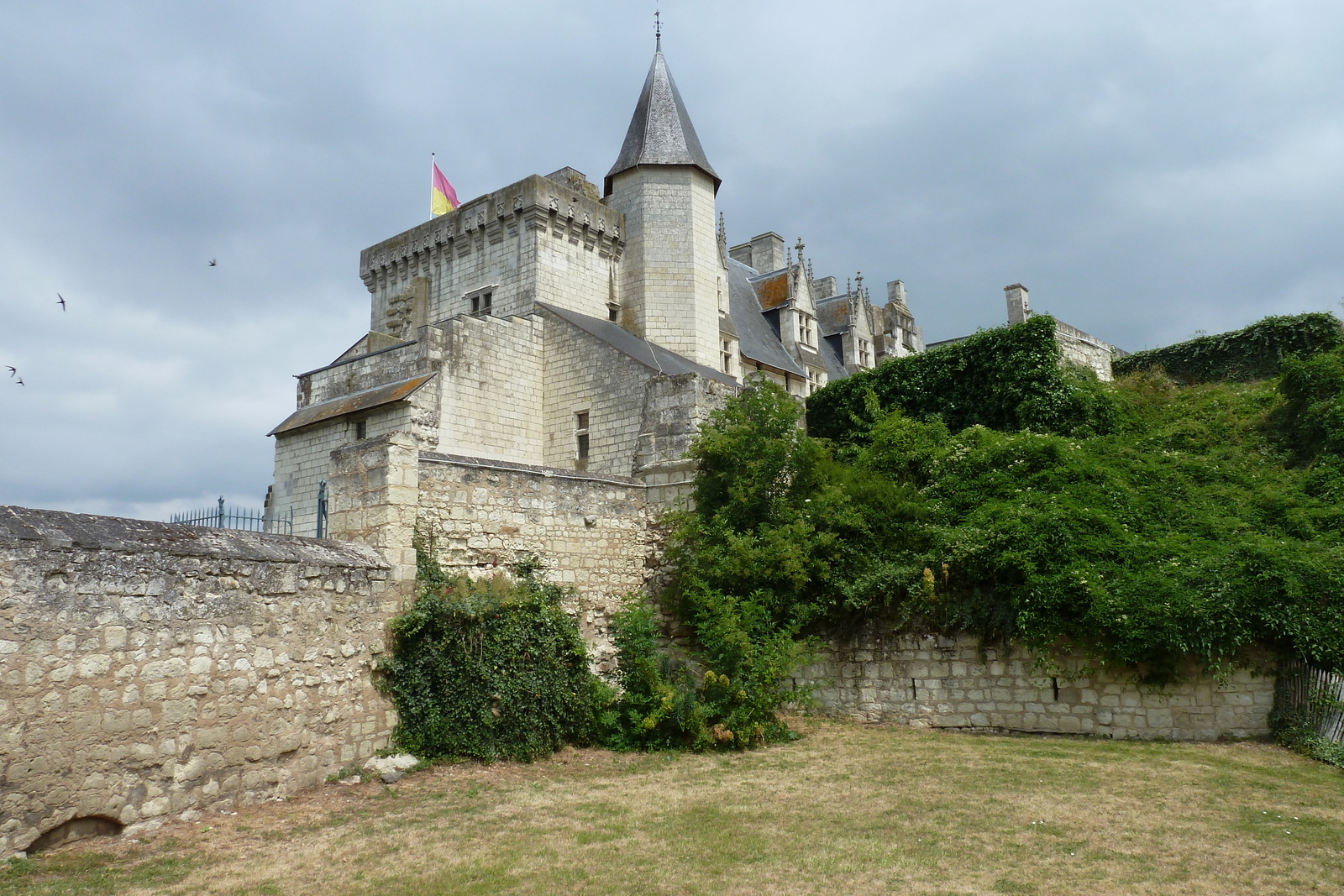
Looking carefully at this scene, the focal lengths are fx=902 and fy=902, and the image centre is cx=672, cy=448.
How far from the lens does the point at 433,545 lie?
8945mm

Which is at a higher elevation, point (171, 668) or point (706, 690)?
point (171, 668)

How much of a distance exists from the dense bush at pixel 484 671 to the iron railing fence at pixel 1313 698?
6.90 metres

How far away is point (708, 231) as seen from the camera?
22.3m

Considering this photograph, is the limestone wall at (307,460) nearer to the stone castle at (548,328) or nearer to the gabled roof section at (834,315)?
the stone castle at (548,328)

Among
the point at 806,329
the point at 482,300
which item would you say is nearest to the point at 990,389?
the point at 482,300

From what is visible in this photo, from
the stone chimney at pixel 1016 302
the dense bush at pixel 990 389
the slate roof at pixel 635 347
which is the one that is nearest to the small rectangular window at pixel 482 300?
the slate roof at pixel 635 347

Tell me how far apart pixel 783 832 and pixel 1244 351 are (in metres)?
16.4

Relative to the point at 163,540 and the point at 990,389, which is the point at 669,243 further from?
the point at 163,540

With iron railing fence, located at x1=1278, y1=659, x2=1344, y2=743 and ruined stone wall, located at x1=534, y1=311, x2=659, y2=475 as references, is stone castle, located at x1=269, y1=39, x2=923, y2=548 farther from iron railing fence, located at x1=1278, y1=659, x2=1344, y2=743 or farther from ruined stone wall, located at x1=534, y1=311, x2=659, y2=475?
iron railing fence, located at x1=1278, y1=659, x2=1344, y2=743

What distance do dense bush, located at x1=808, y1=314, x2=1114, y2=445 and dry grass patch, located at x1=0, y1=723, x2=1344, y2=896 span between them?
304 inches

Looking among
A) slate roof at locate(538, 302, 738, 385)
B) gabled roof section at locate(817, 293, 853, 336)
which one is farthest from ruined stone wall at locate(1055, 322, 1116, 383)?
gabled roof section at locate(817, 293, 853, 336)

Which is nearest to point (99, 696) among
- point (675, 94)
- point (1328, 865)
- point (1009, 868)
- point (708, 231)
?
→ point (1009, 868)

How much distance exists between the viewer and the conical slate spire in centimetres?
2195

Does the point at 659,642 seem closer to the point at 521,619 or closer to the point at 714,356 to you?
the point at 521,619
